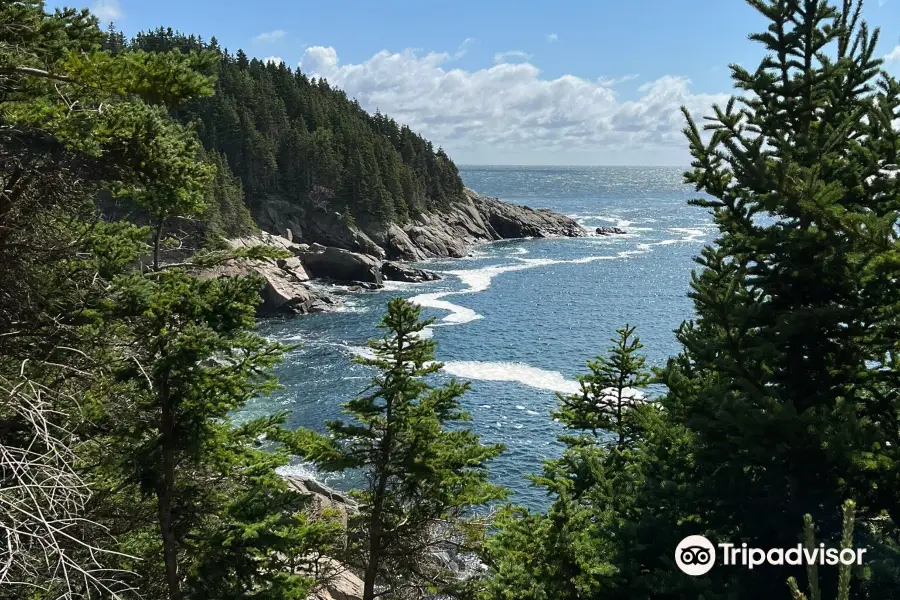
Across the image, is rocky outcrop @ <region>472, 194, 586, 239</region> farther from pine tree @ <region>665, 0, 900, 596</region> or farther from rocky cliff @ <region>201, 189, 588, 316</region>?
pine tree @ <region>665, 0, 900, 596</region>

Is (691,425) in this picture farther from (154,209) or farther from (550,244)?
(550,244)

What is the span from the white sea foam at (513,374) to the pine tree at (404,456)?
26.6m

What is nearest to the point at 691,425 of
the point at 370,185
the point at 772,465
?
the point at 772,465

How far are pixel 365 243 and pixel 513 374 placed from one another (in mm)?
42749

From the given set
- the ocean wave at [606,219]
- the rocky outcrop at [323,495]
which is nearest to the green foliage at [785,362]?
the rocky outcrop at [323,495]

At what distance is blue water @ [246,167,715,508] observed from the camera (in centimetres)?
3419

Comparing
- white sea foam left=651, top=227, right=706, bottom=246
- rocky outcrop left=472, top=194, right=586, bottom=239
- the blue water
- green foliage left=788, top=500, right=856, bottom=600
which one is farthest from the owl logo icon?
rocky outcrop left=472, top=194, right=586, bottom=239

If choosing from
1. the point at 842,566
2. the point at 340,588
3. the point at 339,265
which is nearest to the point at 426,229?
the point at 339,265

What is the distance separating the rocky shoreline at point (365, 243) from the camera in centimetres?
5759

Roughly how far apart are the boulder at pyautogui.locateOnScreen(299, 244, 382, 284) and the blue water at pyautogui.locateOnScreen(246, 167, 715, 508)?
3474 millimetres

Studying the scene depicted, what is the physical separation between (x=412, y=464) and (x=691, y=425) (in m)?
5.46

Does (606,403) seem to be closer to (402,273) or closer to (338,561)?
(338,561)

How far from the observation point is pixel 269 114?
9488cm

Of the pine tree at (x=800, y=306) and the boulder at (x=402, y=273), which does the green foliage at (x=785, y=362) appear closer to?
the pine tree at (x=800, y=306)
